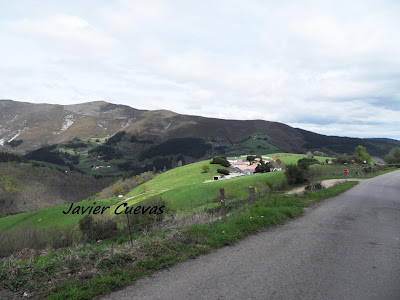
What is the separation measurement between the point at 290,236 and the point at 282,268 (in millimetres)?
2790

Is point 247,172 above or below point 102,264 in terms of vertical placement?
below

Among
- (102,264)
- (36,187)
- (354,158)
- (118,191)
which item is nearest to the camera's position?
(102,264)

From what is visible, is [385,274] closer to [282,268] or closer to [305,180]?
[282,268]

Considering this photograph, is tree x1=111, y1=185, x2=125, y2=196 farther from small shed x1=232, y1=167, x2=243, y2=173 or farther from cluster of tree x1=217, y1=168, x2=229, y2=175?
small shed x1=232, y1=167, x2=243, y2=173

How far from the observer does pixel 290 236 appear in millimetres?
8227

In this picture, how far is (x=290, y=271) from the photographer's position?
5.51 metres

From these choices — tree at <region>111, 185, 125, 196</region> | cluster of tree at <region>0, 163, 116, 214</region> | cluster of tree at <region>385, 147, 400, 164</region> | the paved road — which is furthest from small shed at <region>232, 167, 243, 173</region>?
cluster of tree at <region>0, 163, 116, 214</region>

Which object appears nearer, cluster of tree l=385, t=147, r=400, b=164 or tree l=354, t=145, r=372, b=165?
tree l=354, t=145, r=372, b=165

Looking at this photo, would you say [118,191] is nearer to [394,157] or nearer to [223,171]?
[223,171]

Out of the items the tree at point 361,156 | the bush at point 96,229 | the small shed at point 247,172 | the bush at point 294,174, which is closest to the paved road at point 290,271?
the bush at point 96,229

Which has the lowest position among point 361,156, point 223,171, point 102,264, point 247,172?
point 247,172

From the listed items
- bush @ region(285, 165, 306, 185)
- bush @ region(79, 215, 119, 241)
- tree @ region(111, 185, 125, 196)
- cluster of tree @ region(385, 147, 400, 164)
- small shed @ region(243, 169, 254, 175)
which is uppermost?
cluster of tree @ region(385, 147, 400, 164)

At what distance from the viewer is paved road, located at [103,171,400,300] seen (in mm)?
4590

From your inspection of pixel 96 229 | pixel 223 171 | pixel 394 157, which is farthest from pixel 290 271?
pixel 394 157
